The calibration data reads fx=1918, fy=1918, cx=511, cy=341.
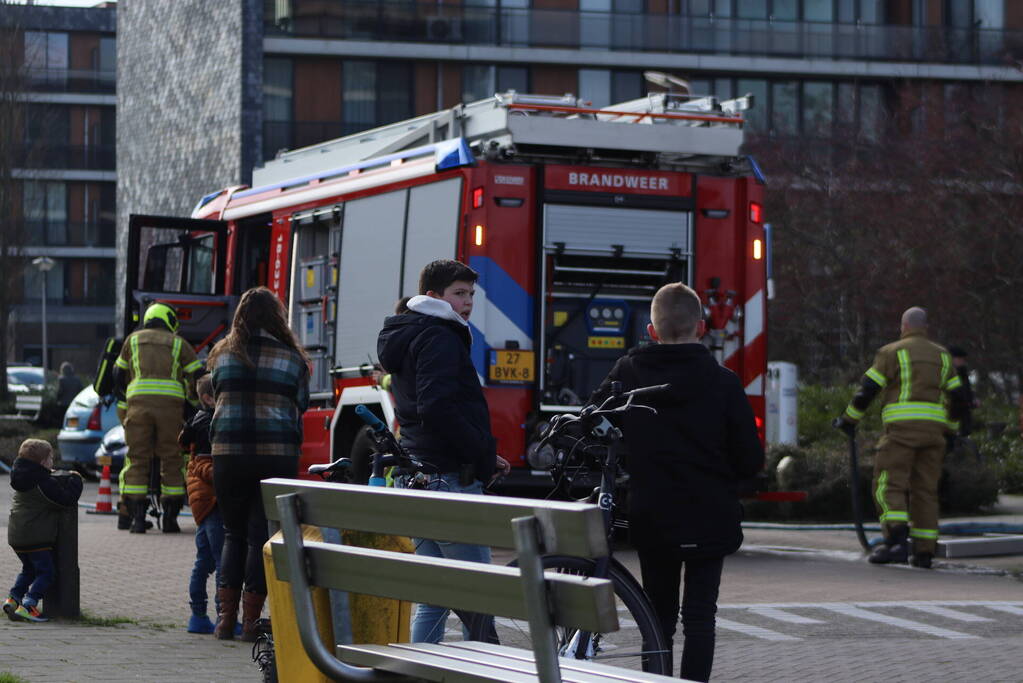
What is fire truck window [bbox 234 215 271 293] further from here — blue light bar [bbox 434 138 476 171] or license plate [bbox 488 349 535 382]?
license plate [bbox 488 349 535 382]

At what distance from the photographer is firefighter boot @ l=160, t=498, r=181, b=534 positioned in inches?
612

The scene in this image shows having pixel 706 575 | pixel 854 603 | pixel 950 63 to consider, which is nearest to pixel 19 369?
pixel 950 63

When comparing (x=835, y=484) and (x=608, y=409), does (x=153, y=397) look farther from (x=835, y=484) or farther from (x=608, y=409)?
(x=608, y=409)

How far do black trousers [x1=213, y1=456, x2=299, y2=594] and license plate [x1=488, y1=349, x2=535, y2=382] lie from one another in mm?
4873

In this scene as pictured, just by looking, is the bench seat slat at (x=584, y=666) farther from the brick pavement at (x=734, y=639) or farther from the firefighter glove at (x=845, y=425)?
the firefighter glove at (x=845, y=425)

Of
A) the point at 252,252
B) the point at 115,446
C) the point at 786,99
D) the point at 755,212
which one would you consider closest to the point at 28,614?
the point at 755,212

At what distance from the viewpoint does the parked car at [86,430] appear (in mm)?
22359

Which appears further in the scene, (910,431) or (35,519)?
(910,431)

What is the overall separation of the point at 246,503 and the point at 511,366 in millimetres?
5056

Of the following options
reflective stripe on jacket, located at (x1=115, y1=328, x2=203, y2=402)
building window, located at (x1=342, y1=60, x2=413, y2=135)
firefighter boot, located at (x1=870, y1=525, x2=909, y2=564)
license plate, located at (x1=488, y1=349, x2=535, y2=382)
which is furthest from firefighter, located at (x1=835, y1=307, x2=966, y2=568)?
building window, located at (x1=342, y1=60, x2=413, y2=135)

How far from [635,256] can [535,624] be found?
995cm

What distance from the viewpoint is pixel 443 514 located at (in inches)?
175

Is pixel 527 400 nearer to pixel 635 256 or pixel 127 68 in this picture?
pixel 635 256

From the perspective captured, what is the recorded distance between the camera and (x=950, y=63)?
4872cm
